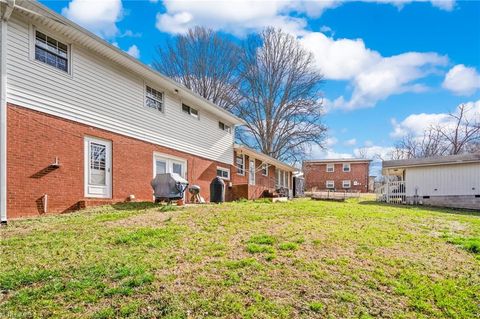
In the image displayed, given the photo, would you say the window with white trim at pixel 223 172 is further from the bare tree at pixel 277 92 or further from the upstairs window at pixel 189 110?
the bare tree at pixel 277 92

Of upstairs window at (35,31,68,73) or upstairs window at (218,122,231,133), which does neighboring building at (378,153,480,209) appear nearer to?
upstairs window at (218,122,231,133)

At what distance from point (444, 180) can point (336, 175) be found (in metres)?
21.1

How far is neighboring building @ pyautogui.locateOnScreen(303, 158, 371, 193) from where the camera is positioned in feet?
130

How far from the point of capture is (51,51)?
29.8 feet

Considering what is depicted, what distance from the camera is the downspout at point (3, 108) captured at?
745cm

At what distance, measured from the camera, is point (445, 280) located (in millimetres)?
A: 4543

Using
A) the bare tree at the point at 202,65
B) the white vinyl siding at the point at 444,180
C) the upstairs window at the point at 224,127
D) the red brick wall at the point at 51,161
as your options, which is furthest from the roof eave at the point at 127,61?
the white vinyl siding at the point at 444,180

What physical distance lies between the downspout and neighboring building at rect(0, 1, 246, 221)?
0.02m

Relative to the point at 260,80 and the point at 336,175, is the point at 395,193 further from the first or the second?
the point at 336,175

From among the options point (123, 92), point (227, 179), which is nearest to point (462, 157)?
point (227, 179)

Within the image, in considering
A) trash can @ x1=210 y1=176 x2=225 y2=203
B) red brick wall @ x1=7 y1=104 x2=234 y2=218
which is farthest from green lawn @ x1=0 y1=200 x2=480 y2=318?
trash can @ x1=210 y1=176 x2=225 y2=203

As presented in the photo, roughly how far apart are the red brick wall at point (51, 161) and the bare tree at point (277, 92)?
19622 mm

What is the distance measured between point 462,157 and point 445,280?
686 inches

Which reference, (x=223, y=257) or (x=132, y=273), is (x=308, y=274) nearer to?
(x=223, y=257)
